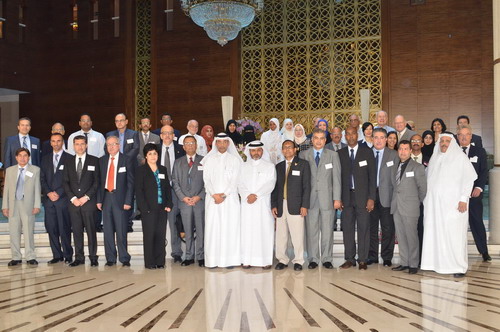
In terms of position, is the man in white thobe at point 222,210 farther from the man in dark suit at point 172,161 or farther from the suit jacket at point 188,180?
the man in dark suit at point 172,161

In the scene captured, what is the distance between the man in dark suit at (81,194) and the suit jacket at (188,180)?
89 cm

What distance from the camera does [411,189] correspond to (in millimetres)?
5965

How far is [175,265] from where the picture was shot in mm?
6512

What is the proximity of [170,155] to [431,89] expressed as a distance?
6.14 meters

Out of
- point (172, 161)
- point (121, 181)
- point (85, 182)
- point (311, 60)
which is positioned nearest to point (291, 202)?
point (172, 161)

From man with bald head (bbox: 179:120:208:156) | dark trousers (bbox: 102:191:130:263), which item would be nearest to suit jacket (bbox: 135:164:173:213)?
dark trousers (bbox: 102:191:130:263)

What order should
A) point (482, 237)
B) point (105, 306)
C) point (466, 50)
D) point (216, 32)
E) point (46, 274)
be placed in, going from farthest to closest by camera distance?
point (466, 50)
point (216, 32)
point (482, 237)
point (46, 274)
point (105, 306)

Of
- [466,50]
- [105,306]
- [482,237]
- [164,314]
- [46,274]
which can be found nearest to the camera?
[164,314]

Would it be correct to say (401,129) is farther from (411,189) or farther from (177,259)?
(177,259)

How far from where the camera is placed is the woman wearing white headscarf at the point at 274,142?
836 cm

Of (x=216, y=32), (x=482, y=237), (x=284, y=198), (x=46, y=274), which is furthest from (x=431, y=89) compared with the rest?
(x=46, y=274)

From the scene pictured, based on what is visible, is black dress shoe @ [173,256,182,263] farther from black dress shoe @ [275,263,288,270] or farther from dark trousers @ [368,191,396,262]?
dark trousers @ [368,191,396,262]

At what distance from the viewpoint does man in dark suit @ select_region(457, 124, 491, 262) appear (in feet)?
21.1

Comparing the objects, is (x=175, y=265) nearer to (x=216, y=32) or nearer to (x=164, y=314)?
(x=164, y=314)
